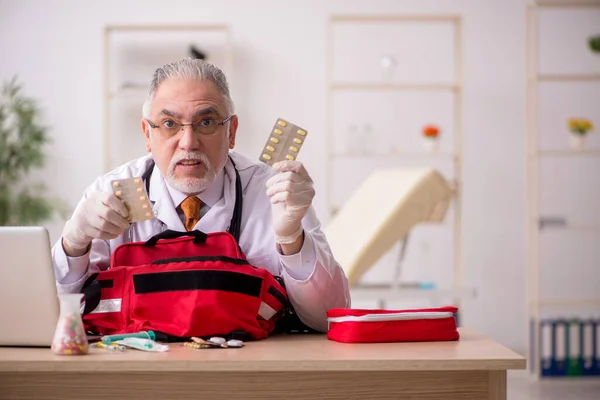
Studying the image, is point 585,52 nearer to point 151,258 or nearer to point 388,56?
point 388,56

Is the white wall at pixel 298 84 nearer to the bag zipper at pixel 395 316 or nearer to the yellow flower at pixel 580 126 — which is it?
the yellow flower at pixel 580 126

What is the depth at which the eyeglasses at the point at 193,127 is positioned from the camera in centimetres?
169

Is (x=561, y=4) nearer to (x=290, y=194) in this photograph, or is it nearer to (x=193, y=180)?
(x=193, y=180)

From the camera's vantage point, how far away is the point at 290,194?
57.7 inches

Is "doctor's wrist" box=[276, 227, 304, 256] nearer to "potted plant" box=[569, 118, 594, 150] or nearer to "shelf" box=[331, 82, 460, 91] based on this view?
"shelf" box=[331, 82, 460, 91]

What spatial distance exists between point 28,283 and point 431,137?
3.54 meters

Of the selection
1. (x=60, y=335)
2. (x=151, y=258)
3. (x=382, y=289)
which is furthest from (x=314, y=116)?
(x=60, y=335)

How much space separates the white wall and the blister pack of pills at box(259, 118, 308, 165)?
349 cm

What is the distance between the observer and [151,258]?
5.03ft

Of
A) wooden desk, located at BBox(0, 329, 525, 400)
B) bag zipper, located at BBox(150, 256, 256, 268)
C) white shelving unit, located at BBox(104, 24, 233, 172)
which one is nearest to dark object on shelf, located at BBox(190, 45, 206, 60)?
white shelving unit, located at BBox(104, 24, 233, 172)

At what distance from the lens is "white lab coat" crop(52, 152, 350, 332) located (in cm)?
157

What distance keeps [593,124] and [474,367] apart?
4142 millimetres

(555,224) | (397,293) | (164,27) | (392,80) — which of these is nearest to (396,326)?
(397,293)

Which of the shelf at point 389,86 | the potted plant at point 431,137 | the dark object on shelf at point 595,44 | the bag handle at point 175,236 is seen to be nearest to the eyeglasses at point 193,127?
the bag handle at point 175,236
